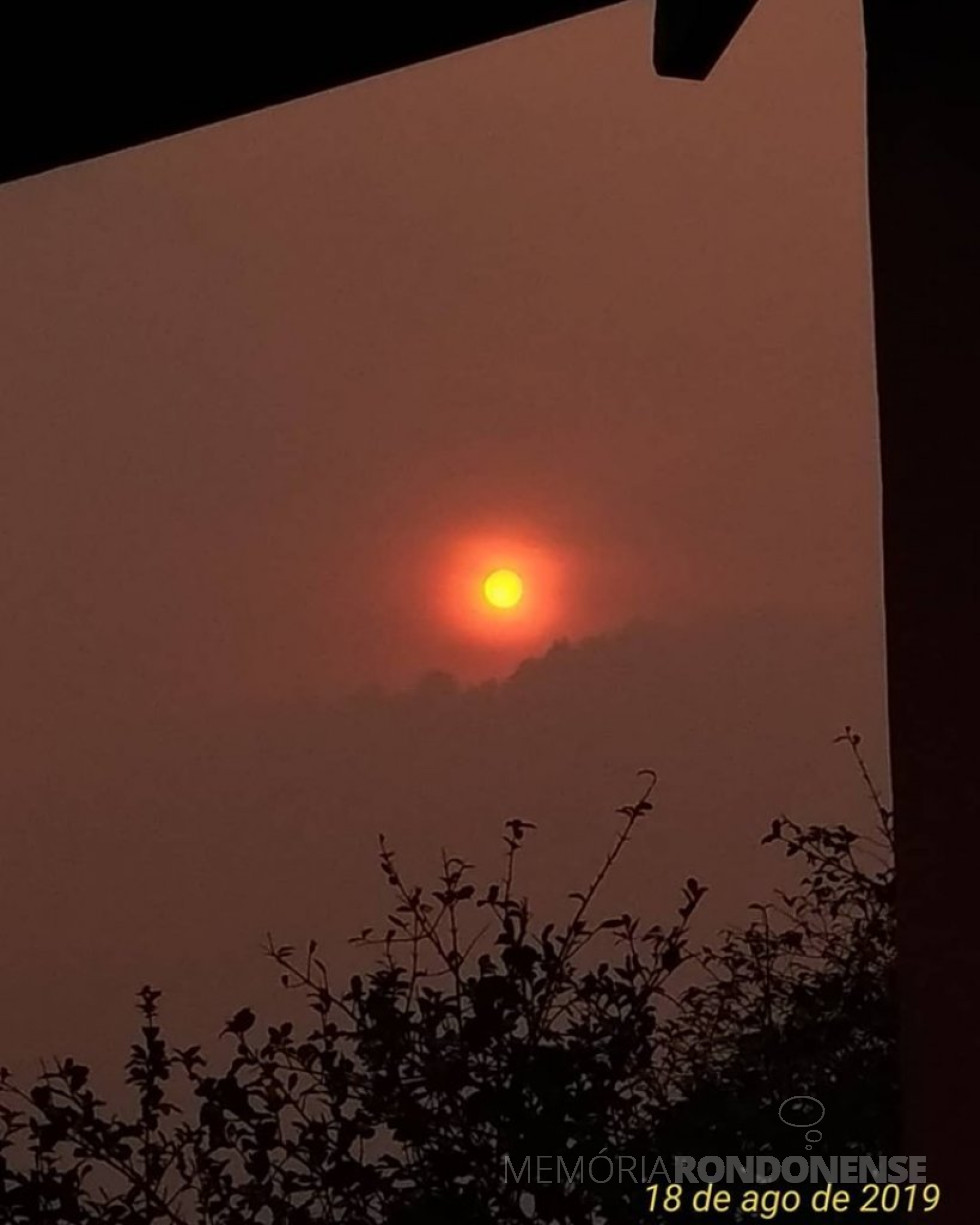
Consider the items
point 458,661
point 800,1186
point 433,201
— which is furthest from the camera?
point 433,201

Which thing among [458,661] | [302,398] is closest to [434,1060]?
[458,661]

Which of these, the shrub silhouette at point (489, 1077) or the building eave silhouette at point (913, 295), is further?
the shrub silhouette at point (489, 1077)

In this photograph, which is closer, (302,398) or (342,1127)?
(342,1127)

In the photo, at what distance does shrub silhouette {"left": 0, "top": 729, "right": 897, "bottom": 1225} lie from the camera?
8.02 ft

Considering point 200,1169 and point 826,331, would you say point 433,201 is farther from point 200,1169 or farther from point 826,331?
point 200,1169

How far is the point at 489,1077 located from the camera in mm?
2492

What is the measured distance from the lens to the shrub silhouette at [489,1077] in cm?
245

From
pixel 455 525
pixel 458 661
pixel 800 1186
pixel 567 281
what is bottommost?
pixel 800 1186

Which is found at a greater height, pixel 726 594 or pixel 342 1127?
pixel 726 594

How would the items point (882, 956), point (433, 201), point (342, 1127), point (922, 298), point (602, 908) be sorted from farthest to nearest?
point (433, 201) < point (602, 908) < point (882, 956) < point (342, 1127) < point (922, 298)

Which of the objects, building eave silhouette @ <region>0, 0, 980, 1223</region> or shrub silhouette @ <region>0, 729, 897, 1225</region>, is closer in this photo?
building eave silhouette @ <region>0, 0, 980, 1223</region>

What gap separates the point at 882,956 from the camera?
2750 millimetres

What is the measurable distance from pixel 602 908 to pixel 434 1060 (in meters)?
0.64

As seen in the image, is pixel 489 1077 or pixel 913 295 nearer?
pixel 913 295
